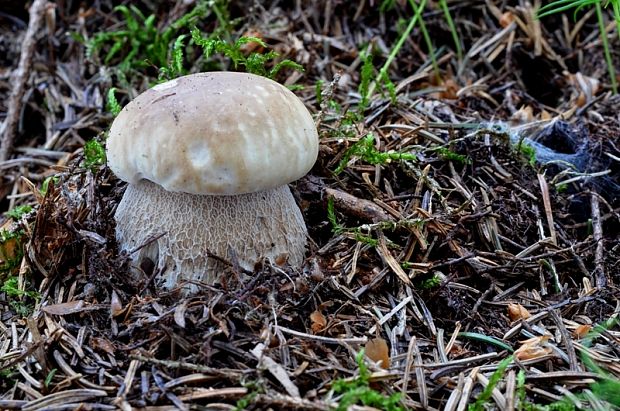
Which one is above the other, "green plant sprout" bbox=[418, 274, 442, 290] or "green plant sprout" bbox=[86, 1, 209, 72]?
"green plant sprout" bbox=[86, 1, 209, 72]

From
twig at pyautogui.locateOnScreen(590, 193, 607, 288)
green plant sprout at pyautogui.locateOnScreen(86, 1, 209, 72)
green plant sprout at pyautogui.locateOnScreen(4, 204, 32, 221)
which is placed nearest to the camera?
twig at pyautogui.locateOnScreen(590, 193, 607, 288)

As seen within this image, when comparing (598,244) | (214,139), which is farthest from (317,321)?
(598,244)

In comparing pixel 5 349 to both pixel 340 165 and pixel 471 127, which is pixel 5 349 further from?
pixel 471 127

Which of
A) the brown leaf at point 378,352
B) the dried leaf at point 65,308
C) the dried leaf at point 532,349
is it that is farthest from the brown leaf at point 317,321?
the dried leaf at point 65,308

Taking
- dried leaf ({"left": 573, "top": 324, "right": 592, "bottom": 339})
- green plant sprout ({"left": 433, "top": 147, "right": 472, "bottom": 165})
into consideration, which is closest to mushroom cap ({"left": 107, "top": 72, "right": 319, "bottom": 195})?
green plant sprout ({"left": 433, "top": 147, "right": 472, "bottom": 165})

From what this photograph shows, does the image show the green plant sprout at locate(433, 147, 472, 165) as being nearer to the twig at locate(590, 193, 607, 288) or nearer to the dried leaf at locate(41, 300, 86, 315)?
the twig at locate(590, 193, 607, 288)

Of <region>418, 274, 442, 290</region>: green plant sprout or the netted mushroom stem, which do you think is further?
<region>418, 274, 442, 290</region>: green plant sprout
